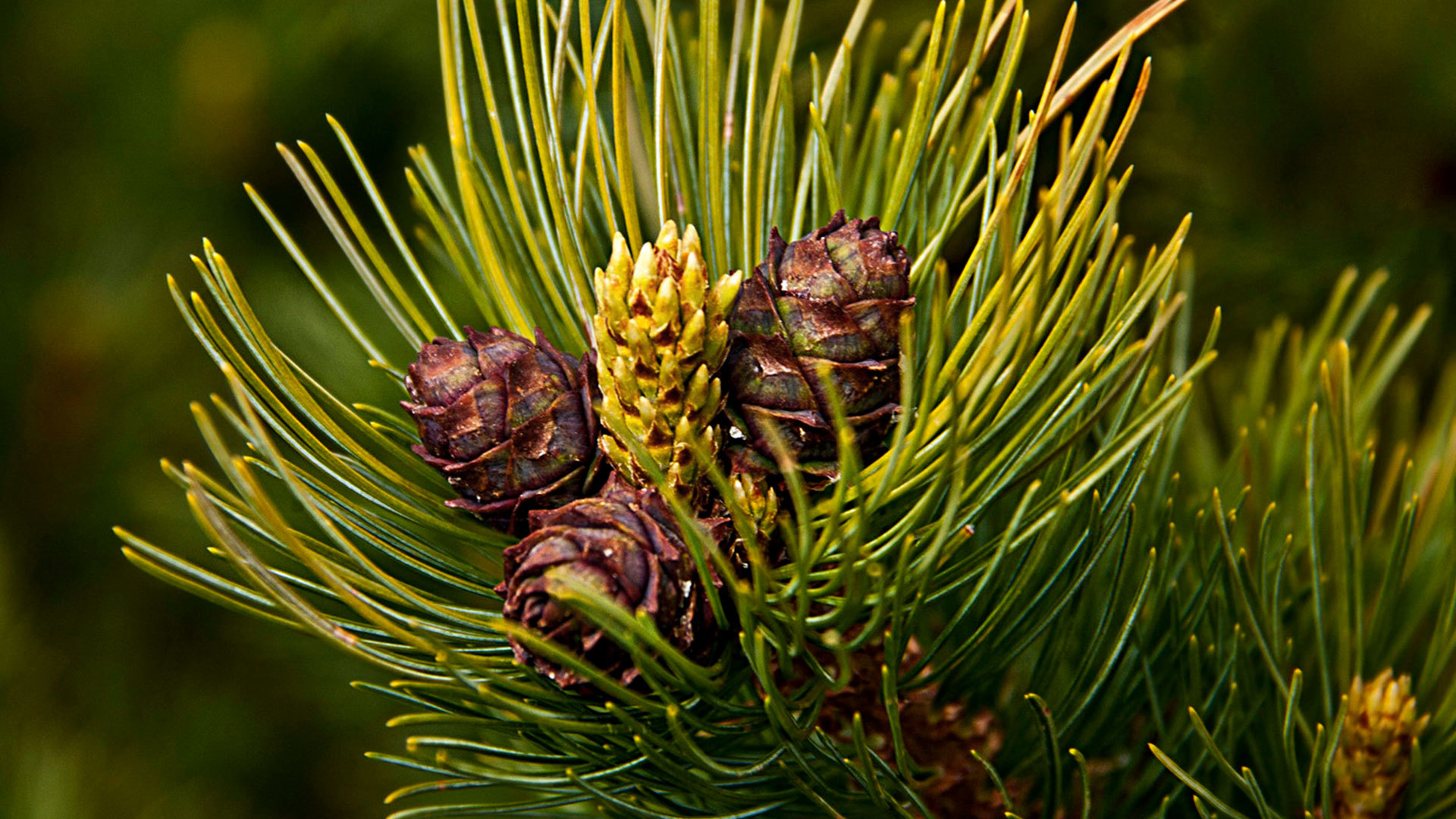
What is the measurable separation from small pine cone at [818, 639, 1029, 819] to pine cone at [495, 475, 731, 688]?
0.14 meters

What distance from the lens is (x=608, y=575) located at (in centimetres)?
43

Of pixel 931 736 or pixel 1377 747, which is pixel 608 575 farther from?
pixel 1377 747

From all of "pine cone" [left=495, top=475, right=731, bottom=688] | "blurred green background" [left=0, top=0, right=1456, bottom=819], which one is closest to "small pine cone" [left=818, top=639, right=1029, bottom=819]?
"pine cone" [left=495, top=475, right=731, bottom=688]

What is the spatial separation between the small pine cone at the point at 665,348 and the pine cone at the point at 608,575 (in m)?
0.03

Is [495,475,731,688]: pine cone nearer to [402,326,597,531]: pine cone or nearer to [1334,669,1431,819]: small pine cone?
[402,326,597,531]: pine cone

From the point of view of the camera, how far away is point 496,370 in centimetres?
50

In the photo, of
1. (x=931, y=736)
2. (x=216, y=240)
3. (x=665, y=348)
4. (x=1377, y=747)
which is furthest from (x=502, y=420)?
(x=216, y=240)

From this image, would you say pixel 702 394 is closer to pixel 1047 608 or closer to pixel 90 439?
pixel 1047 608

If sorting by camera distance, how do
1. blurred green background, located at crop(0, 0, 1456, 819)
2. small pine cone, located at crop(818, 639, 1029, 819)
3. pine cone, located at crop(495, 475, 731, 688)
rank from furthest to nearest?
blurred green background, located at crop(0, 0, 1456, 819), small pine cone, located at crop(818, 639, 1029, 819), pine cone, located at crop(495, 475, 731, 688)

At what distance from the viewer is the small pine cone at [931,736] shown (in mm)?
576

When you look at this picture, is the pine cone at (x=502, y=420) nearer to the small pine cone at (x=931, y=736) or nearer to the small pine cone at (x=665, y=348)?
→ the small pine cone at (x=665, y=348)

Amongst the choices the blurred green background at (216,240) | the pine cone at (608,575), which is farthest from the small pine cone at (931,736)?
the blurred green background at (216,240)

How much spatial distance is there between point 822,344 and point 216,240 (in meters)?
0.98

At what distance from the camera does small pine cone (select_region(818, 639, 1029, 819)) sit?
22.7 inches
